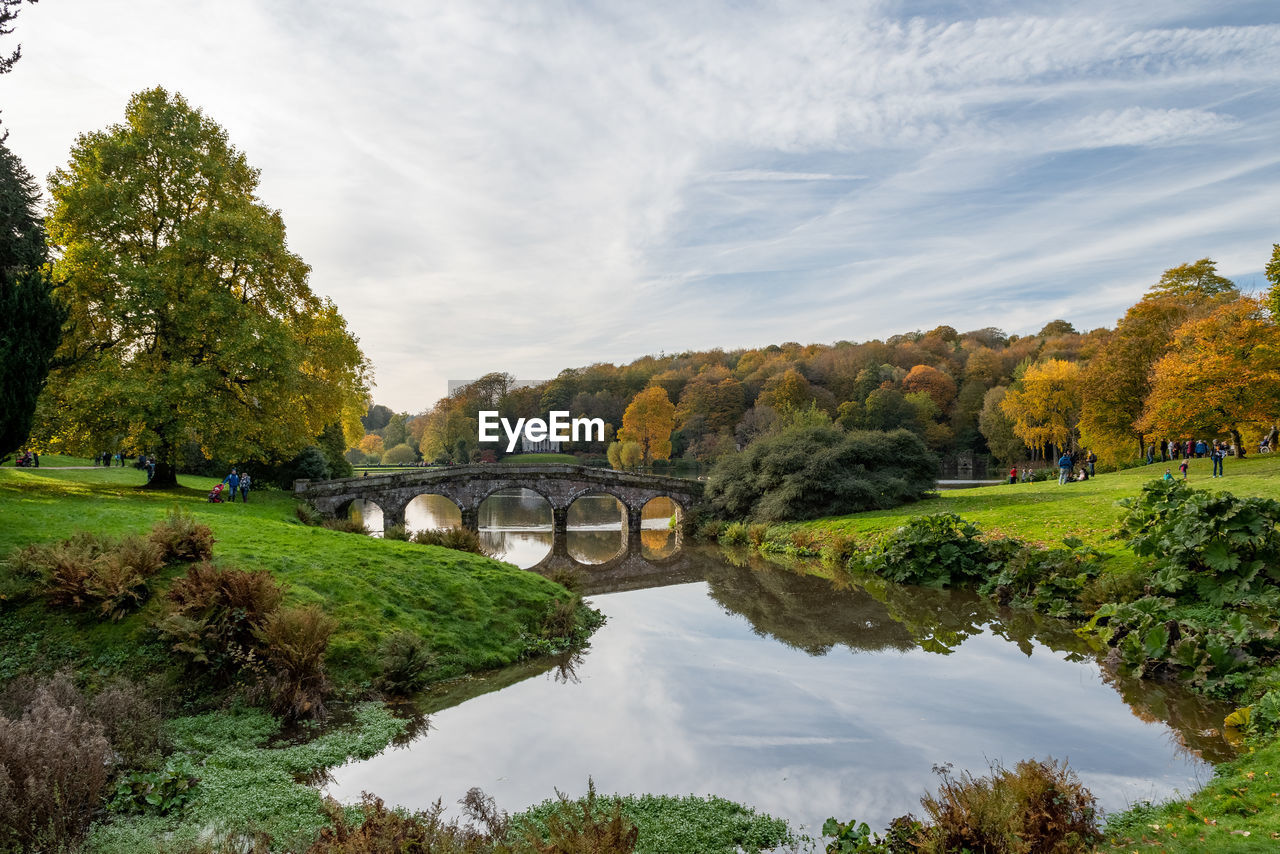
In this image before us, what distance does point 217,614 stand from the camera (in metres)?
9.45

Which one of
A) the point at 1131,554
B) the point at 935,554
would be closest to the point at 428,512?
the point at 935,554

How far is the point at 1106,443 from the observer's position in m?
34.5

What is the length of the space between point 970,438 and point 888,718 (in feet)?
208

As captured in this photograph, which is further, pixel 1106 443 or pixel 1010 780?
pixel 1106 443

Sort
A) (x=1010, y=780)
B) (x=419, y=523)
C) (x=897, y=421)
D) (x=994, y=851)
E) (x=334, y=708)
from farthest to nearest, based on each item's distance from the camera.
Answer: (x=897, y=421)
(x=419, y=523)
(x=334, y=708)
(x=1010, y=780)
(x=994, y=851)

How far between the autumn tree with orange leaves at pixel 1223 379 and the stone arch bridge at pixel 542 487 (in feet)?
64.2

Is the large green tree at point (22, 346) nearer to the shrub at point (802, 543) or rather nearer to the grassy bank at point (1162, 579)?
the grassy bank at point (1162, 579)

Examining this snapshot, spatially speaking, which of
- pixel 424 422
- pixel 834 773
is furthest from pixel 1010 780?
pixel 424 422

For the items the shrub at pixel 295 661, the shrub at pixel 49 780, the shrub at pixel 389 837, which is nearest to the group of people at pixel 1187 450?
the shrub at pixel 295 661

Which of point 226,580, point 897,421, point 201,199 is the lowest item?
point 226,580

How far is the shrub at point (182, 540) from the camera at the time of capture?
10.9 metres

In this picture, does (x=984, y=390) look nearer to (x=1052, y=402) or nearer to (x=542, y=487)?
(x=1052, y=402)

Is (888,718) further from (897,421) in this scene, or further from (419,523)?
(897,421)

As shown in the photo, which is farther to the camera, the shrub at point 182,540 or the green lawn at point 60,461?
the green lawn at point 60,461
